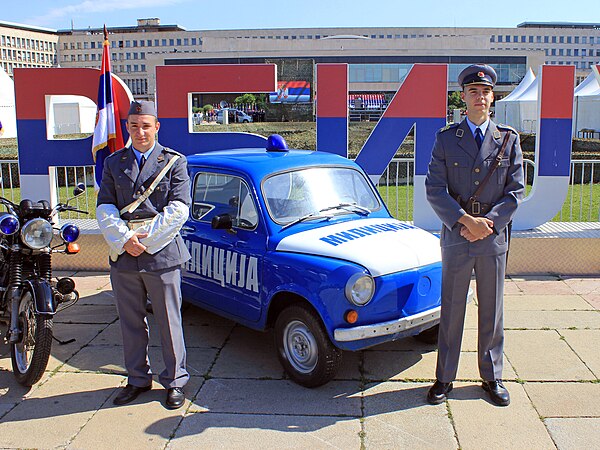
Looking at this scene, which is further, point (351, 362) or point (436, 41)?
point (436, 41)

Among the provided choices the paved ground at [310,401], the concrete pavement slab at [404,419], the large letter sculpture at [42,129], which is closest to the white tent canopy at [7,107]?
the large letter sculpture at [42,129]

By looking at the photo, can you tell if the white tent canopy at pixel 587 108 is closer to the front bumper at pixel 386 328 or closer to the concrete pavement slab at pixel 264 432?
the front bumper at pixel 386 328

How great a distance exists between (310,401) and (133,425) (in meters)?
1.22

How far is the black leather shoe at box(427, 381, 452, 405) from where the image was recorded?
14.2ft

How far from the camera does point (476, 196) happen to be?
165 inches

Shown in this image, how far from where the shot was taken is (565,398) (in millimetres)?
4383

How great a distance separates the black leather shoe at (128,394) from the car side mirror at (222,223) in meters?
1.38

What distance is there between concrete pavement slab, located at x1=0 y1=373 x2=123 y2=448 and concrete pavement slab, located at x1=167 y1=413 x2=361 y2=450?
75 cm

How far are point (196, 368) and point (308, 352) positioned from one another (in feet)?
3.40

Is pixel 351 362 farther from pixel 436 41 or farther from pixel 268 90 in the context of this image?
pixel 436 41

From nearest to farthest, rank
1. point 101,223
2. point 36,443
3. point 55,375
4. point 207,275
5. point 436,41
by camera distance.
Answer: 1. point 36,443
2. point 101,223
3. point 55,375
4. point 207,275
5. point 436,41

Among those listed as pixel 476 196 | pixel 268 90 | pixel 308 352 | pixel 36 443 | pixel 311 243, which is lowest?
pixel 36 443

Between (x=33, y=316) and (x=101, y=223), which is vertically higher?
(x=101, y=223)

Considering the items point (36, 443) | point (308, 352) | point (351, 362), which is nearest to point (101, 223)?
point (36, 443)
